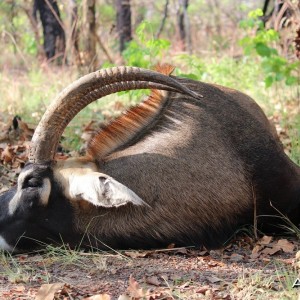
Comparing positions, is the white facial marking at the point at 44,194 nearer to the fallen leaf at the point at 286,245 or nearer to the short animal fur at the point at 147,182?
the short animal fur at the point at 147,182

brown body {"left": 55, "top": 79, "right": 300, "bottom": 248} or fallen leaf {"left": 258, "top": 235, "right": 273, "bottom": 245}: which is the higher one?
brown body {"left": 55, "top": 79, "right": 300, "bottom": 248}

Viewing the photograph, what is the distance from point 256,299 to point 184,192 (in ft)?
4.43

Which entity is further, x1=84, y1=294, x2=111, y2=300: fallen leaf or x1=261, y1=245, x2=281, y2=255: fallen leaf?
x1=261, y1=245, x2=281, y2=255: fallen leaf

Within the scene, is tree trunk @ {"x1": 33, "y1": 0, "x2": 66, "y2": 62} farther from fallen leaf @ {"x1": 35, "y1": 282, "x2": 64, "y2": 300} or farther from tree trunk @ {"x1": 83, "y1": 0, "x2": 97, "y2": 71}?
fallen leaf @ {"x1": 35, "y1": 282, "x2": 64, "y2": 300}

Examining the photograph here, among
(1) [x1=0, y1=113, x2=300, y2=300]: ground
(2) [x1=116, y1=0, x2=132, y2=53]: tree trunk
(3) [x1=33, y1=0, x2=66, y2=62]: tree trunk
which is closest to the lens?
(1) [x1=0, y1=113, x2=300, y2=300]: ground

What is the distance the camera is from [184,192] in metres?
5.33

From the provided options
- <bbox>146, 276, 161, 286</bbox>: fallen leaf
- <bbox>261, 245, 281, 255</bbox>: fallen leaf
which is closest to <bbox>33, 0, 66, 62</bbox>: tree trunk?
<bbox>261, 245, 281, 255</bbox>: fallen leaf

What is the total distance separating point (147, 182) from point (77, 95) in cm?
80

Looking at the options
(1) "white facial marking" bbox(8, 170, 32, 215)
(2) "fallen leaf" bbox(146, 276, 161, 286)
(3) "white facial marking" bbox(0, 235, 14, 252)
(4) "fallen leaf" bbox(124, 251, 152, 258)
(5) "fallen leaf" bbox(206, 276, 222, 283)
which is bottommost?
(4) "fallen leaf" bbox(124, 251, 152, 258)

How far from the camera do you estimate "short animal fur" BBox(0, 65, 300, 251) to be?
17.3ft

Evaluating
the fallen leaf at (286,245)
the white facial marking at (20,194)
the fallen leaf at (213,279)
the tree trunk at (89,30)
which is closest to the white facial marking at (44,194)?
the white facial marking at (20,194)

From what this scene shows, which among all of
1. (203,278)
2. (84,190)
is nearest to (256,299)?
(203,278)

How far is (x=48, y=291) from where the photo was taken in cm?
415

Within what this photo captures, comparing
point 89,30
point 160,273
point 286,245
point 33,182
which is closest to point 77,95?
point 33,182
